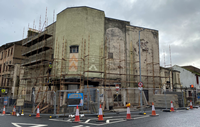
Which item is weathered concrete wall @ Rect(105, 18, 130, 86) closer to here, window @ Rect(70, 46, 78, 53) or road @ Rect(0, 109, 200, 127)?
window @ Rect(70, 46, 78, 53)

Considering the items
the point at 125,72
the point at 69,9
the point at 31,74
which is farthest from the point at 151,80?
the point at 31,74

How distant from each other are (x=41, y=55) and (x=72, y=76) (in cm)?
849

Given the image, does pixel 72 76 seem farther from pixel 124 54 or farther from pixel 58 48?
pixel 124 54

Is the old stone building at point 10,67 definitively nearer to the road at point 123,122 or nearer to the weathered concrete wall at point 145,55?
the weathered concrete wall at point 145,55

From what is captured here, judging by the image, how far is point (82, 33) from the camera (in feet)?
70.6

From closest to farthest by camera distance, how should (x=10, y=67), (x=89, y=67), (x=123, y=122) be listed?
1. (x=123, y=122)
2. (x=89, y=67)
3. (x=10, y=67)

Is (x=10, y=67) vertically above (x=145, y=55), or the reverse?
(x=145, y=55)

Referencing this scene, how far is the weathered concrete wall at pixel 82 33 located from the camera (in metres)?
21.3

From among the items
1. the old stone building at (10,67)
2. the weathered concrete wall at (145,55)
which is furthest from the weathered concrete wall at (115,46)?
the old stone building at (10,67)

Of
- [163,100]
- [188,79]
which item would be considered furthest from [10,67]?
[188,79]

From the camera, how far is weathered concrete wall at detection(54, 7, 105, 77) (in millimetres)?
21312

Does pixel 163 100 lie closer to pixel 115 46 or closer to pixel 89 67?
pixel 89 67

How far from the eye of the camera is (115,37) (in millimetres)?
23641

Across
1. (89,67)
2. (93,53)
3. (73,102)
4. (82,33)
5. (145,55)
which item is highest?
(82,33)
